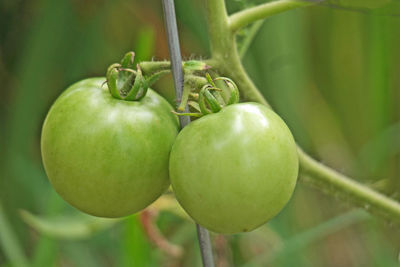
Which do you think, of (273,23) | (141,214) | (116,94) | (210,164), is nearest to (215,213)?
(210,164)

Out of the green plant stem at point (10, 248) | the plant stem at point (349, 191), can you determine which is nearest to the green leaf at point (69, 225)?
the green plant stem at point (10, 248)

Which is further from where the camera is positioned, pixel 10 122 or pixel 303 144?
pixel 10 122

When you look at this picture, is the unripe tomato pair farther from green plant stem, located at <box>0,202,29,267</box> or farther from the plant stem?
green plant stem, located at <box>0,202,29,267</box>

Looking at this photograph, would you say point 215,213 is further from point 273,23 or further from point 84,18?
point 84,18

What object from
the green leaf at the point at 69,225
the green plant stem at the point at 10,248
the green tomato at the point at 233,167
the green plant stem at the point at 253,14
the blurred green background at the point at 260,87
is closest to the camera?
the green tomato at the point at 233,167

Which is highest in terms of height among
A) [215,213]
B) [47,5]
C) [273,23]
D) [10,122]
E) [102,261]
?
[215,213]

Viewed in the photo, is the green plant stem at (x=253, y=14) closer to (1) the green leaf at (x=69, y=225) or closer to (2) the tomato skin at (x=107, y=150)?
(2) the tomato skin at (x=107, y=150)

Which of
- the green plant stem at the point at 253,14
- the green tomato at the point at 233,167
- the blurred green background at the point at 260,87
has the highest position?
the green plant stem at the point at 253,14

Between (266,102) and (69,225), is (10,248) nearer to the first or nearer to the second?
(69,225)
